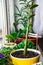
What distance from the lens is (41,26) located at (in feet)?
6.43

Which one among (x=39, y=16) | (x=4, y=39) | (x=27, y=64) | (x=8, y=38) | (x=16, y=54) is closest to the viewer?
(x=27, y=64)

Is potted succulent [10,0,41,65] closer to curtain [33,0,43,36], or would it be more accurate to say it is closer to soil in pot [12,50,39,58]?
soil in pot [12,50,39,58]

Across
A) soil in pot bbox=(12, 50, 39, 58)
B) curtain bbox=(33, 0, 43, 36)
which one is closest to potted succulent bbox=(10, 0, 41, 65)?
soil in pot bbox=(12, 50, 39, 58)

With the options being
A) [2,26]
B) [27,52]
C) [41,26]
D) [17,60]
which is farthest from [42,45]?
[17,60]

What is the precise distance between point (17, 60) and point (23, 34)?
0.98 meters

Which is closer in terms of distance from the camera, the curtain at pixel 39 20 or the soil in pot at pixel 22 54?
the soil in pot at pixel 22 54

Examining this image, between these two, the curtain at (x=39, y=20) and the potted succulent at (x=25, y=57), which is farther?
the curtain at (x=39, y=20)

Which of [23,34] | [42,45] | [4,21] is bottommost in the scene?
[42,45]

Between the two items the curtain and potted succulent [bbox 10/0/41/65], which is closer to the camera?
potted succulent [bbox 10/0/41/65]

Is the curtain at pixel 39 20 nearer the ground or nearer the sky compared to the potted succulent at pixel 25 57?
nearer the sky

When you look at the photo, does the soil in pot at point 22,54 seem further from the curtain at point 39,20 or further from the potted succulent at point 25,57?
the curtain at point 39,20

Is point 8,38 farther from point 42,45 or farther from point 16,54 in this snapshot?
point 16,54

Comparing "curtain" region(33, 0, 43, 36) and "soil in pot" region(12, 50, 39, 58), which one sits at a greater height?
"curtain" region(33, 0, 43, 36)

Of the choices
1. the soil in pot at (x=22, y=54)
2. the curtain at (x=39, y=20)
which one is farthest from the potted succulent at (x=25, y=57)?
the curtain at (x=39, y=20)
